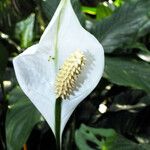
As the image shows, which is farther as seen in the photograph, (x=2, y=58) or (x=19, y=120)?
(x=2, y=58)

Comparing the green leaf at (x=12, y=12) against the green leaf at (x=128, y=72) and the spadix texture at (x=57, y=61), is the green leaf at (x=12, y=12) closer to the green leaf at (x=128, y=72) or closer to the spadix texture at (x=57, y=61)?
the green leaf at (x=128, y=72)

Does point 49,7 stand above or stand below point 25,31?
above

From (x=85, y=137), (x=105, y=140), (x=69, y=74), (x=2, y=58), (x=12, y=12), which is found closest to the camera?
(x=69, y=74)

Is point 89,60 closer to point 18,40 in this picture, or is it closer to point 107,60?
point 107,60

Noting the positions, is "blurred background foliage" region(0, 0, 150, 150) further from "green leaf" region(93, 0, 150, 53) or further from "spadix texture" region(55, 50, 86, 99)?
"spadix texture" region(55, 50, 86, 99)

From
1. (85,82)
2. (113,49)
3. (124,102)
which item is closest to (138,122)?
(124,102)

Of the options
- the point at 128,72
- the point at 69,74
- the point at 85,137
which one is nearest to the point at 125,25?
the point at 128,72

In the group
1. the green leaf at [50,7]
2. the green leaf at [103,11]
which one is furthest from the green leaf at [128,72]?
the green leaf at [103,11]

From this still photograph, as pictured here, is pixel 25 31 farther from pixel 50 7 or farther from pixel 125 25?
pixel 125 25
